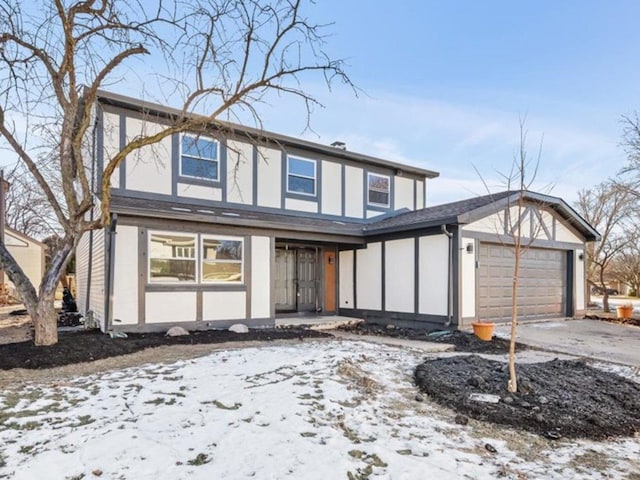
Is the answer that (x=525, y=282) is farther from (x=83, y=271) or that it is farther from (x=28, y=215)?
(x=28, y=215)

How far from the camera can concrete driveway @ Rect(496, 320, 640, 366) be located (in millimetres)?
6730

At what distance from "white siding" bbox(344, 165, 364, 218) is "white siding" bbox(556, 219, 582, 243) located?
530cm

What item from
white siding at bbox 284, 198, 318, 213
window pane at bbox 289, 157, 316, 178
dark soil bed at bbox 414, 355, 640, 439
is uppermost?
window pane at bbox 289, 157, 316, 178

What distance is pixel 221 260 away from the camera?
8.94 meters

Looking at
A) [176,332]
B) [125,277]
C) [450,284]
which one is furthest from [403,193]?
[125,277]

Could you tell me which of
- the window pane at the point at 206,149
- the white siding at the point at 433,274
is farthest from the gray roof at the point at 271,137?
the white siding at the point at 433,274

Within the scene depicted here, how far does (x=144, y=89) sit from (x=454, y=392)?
21.5ft

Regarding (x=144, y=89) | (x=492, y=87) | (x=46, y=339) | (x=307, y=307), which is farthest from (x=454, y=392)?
(x=492, y=87)

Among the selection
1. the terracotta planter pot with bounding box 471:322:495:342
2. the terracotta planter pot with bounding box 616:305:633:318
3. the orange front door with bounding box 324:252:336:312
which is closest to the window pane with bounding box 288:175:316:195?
the orange front door with bounding box 324:252:336:312

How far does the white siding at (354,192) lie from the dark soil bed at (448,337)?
3.59 metres

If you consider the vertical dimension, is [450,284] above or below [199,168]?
below

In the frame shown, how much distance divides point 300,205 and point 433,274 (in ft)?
13.5

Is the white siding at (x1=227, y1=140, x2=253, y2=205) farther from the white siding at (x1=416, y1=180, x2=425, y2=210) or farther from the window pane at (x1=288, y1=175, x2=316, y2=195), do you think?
the white siding at (x1=416, y1=180, x2=425, y2=210)

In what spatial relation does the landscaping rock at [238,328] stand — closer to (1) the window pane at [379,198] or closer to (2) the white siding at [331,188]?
(2) the white siding at [331,188]
